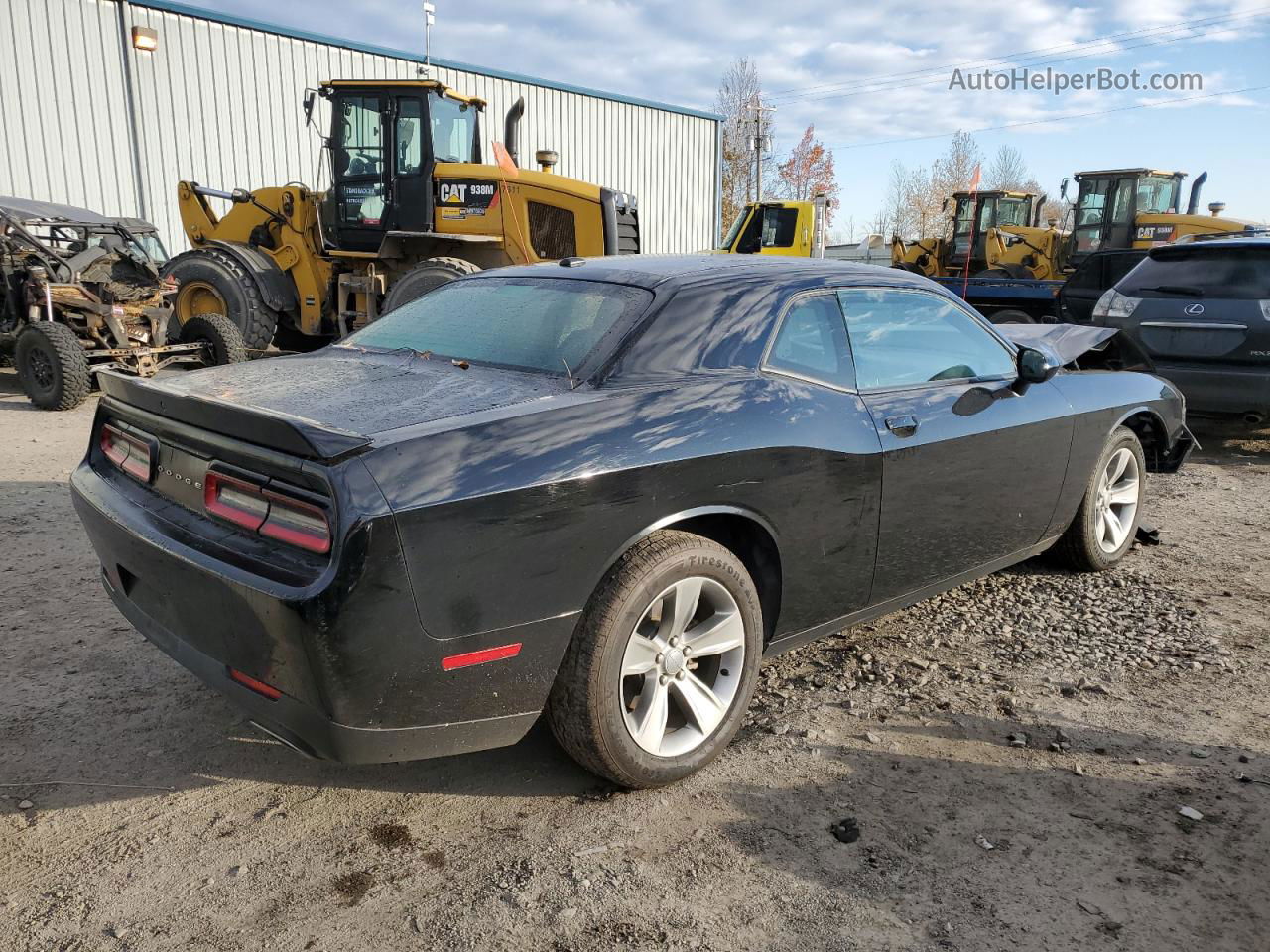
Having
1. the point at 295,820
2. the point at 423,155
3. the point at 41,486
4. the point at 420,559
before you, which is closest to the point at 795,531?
the point at 420,559

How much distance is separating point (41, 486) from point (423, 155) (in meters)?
6.29

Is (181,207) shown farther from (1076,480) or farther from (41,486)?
(1076,480)

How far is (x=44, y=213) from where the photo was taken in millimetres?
10086

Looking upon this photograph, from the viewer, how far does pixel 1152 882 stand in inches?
91.8

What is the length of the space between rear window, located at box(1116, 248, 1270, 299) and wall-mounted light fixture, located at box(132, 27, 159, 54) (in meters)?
14.4

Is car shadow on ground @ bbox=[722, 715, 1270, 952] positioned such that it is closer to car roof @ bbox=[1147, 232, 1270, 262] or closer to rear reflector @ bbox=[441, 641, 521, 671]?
rear reflector @ bbox=[441, 641, 521, 671]

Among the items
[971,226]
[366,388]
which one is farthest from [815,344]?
[971,226]

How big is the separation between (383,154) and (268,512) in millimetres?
9450

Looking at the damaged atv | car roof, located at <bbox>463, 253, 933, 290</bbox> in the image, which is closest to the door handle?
car roof, located at <bbox>463, 253, 933, 290</bbox>

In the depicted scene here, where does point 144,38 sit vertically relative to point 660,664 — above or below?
above

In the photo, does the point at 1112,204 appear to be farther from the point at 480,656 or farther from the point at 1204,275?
the point at 480,656

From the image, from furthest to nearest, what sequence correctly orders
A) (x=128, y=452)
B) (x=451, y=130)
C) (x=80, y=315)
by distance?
(x=451, y=130) → (x=80, y=315) → (x=128, y=452)

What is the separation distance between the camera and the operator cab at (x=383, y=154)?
34.9 feet

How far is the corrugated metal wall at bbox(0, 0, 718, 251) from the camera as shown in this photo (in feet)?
46.2
